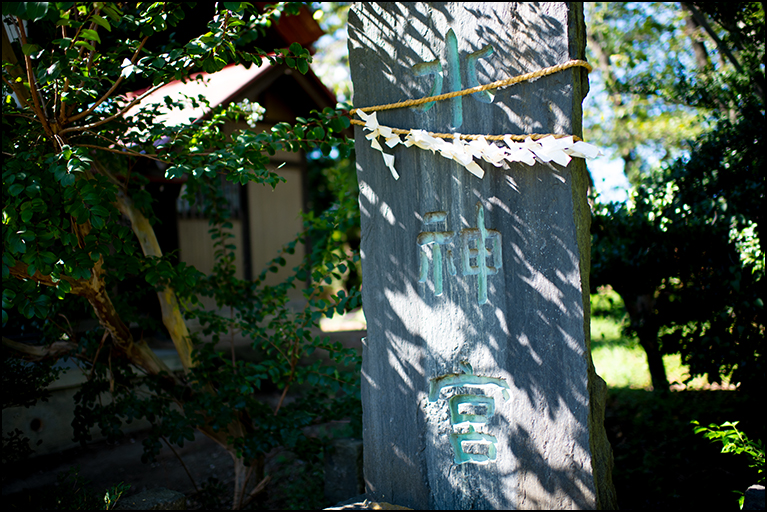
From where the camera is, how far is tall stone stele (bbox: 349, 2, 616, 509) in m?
2.13

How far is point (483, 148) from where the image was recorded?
216 centimetres

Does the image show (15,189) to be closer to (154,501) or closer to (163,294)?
(163,294)

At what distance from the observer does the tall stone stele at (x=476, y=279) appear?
2.13 m

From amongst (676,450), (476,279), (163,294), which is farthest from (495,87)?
(676,450)

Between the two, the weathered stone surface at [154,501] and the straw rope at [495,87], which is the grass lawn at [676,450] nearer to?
the straw rope at [495,87]

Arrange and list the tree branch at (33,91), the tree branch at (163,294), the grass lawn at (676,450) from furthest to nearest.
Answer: the grass lawn at (676,450) < the tree branch at (163,294) < the tree branch at (33,91)

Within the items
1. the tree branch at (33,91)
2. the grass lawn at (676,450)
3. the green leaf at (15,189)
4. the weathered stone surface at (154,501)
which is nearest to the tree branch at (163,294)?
the weathered stone surface at (154,501)

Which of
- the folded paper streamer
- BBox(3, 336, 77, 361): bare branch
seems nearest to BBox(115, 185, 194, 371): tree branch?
BBox(3, 336, 77, 361): bare branch

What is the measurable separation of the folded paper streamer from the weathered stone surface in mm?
2385

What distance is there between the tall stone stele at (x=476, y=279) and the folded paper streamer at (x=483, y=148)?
6 centimetres

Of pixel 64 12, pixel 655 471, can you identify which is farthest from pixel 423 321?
pixel 655 471

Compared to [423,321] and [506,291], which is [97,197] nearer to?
[423,321]

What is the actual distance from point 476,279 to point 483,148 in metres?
0.57

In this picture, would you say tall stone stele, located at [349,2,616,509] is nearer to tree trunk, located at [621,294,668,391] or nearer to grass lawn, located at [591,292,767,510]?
grass lawn, located at [591,292,767,510]
